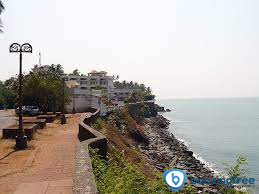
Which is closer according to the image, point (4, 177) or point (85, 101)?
point (4, 177)

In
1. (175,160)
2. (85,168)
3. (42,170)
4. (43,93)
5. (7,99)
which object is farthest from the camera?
(7,99)

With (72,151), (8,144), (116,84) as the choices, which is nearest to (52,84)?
(8,144)

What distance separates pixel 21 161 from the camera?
12.6m

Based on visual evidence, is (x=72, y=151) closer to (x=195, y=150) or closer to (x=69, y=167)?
(x=69, y=167)

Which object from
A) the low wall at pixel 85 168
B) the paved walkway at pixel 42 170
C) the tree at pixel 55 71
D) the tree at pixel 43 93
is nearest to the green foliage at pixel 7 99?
the tree at pixel 55 71

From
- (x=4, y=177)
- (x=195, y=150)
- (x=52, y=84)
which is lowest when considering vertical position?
(x=195, y=150)

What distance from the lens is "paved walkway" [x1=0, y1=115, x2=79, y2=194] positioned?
898 cm

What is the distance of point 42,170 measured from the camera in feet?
36.2

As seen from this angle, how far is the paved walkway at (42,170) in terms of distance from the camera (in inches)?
353

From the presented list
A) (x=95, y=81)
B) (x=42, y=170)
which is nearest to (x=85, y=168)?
(x=42, y=170)

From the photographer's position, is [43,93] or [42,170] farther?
[43,93]

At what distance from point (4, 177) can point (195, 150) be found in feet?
144

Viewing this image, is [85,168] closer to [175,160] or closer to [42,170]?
[42,170]

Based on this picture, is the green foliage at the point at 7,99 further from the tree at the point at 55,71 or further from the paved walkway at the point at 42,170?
the paved walkway at the point at 42,170
